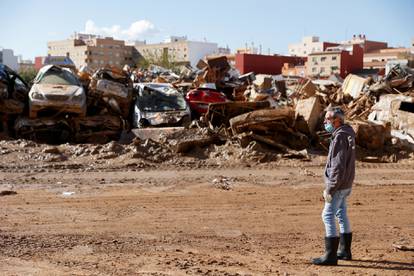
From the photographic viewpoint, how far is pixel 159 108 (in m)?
16.7

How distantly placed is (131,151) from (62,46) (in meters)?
118

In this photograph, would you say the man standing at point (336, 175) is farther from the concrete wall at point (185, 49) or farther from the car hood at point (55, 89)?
the concrete wall at point (185, 49)

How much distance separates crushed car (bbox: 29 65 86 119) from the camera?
600 inches

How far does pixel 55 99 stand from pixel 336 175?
35.7 ft

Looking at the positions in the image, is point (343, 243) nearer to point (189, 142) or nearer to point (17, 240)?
point (17, 240)

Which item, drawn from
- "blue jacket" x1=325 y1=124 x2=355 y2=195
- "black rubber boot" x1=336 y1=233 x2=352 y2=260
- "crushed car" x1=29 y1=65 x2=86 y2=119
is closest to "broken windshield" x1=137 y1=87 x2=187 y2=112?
"crushed car" x1=29 y1=65 x2=86 y2=119

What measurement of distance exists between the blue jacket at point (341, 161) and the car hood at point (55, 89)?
1082cm

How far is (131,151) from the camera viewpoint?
14102 mm

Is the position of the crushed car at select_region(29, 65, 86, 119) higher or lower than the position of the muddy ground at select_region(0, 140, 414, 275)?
higher

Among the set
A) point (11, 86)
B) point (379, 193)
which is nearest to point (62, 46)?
point (11, 86)

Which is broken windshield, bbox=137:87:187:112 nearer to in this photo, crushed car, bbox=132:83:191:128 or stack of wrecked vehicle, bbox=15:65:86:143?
crushed car, bbox=132:83:191:128

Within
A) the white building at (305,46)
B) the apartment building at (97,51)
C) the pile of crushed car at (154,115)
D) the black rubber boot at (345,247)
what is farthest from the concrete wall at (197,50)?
the black rubber boot at (345,247)

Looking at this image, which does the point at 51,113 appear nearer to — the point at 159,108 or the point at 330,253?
the point at 159,108

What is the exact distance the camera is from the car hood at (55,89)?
15484mm
